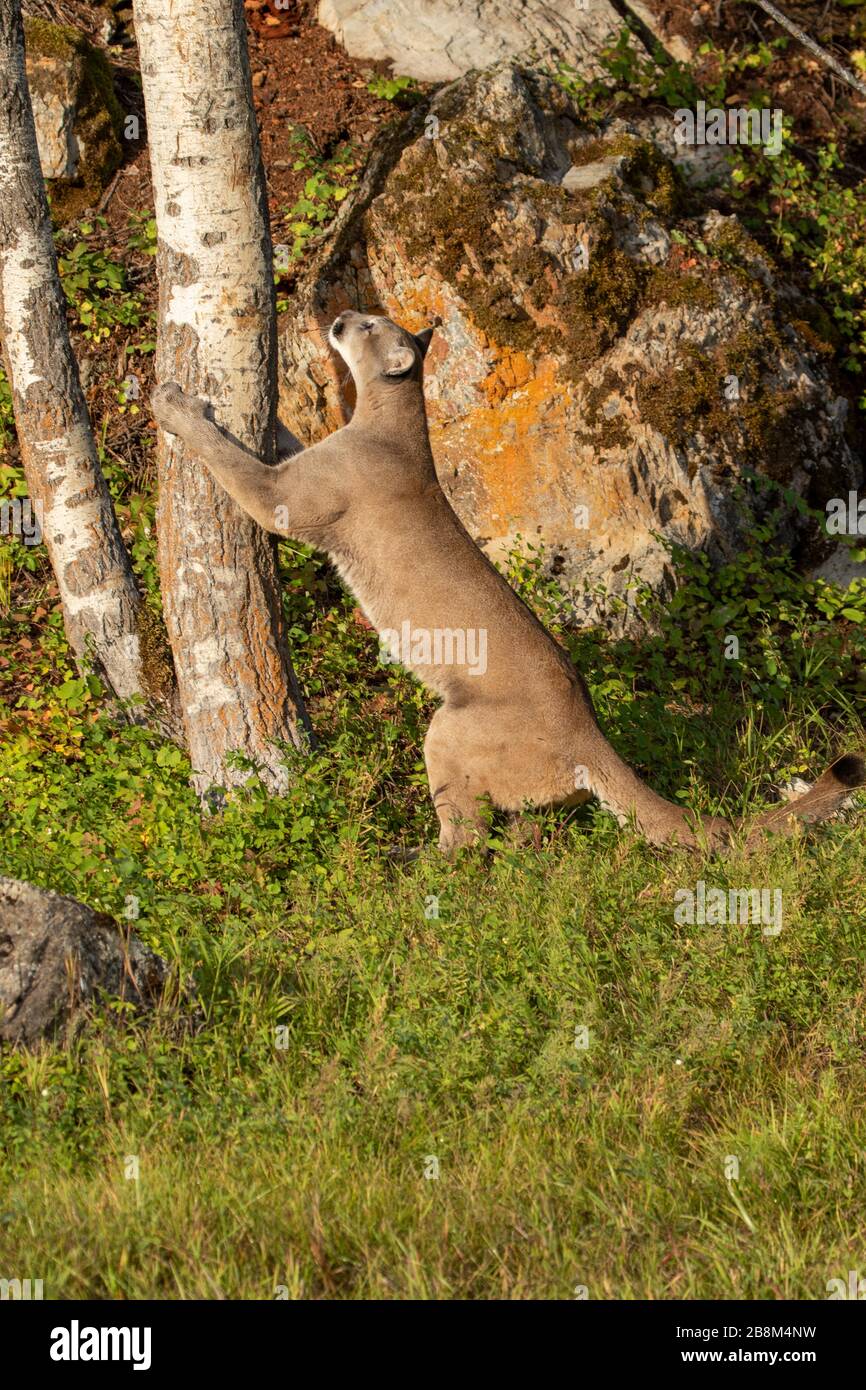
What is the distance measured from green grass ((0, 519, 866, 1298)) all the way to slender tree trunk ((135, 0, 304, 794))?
14.1 inches

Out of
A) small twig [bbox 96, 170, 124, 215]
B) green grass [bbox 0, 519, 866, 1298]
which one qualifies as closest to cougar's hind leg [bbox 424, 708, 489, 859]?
green grass [bbox 0, 519, 866, 1298]

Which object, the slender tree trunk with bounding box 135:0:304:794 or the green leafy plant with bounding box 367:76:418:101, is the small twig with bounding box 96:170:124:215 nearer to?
the green leafy plant with bounding box 367:76:418:101

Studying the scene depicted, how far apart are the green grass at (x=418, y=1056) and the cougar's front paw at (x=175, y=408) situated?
1506mm

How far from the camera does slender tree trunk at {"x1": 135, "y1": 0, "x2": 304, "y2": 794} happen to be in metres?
5.76

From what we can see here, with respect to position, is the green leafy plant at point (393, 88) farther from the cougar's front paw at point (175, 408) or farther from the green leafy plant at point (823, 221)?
the cougar's front paw at point (175, 408)

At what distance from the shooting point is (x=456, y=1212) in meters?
3.94

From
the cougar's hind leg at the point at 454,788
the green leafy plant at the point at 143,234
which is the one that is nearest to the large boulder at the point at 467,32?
the green leafy plant at the point at 143,234

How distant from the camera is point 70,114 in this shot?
10289 mm

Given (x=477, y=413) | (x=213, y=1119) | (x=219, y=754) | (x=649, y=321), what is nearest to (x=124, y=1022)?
(x=213, y=1119)

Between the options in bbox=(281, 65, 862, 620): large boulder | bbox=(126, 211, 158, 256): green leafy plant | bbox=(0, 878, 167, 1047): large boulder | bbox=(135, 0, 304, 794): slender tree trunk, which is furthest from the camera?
bbox=(126, 211, 158, 256): green leafy plant

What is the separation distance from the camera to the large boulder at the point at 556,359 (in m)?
8.84

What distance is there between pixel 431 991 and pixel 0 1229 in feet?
5.60

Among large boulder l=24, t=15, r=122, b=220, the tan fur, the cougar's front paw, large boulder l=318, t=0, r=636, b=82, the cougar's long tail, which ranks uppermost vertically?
large boulder l=318, t=0, r=636, b=82
